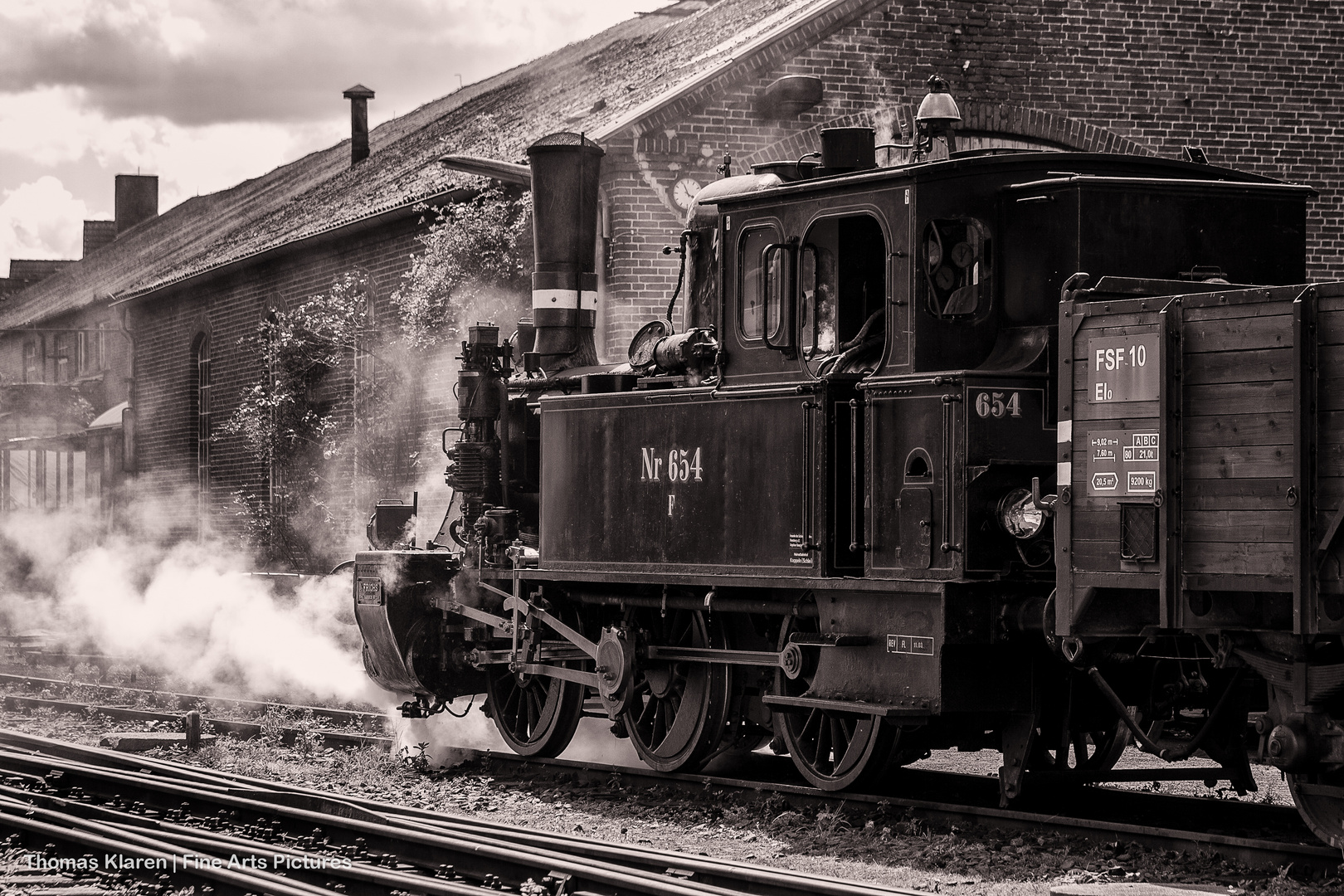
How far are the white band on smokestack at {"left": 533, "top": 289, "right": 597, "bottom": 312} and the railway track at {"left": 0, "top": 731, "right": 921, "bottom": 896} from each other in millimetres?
3938

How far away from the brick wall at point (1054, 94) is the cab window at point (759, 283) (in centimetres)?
761

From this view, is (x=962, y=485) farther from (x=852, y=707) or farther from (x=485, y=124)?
(x=485, y=124)

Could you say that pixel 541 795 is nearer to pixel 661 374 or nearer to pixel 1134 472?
pixel 661 374

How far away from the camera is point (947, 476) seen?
26.6ft

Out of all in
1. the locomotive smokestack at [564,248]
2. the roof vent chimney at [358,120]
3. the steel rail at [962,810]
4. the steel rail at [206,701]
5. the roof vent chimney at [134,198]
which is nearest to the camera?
the steel rail at [962,810]

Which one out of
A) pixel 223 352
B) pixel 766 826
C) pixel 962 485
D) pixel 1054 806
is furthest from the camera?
pixel 223 352

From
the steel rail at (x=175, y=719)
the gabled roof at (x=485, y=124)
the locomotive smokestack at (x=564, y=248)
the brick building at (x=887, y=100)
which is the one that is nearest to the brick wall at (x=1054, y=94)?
the brick building at (x=887, y=100)

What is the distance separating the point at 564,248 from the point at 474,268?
23.0 ft

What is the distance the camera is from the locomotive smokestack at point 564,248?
40.1 ft

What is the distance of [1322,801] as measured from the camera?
7.08 metres

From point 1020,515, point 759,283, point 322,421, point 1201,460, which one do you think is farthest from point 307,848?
point 322,421

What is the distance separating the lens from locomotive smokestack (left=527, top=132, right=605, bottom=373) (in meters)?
12.2

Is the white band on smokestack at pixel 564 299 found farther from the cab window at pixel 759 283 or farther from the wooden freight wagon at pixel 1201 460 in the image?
the wooden freight wagon at pixel 1201 460

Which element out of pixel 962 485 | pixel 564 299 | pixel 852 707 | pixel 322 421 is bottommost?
pixel 852 707
